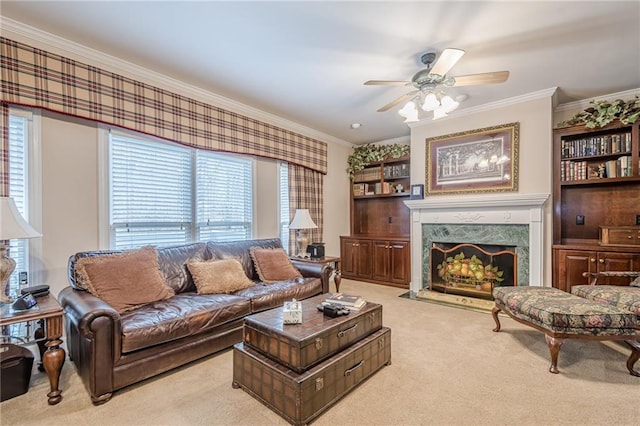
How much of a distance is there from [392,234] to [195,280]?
364 cm

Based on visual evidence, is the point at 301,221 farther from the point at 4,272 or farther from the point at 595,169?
the point at 595,169

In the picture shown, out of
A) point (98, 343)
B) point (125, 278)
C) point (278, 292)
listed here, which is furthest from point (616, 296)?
point (125, 278)

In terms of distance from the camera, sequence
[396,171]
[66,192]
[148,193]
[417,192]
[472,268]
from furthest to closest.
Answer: [396,171] → [417,192] → [472,268] → [148,193] → [66,192]

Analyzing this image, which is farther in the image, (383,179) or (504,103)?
(383,179)

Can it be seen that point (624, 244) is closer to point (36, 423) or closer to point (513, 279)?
point (513, 279)

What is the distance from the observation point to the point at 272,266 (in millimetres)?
3373

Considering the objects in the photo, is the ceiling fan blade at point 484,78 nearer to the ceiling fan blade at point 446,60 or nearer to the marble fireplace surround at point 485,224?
the ceiling fan blade at point 446,60

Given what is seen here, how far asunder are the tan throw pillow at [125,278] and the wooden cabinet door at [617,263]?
14.2 ft

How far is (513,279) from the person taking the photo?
12.3 ft

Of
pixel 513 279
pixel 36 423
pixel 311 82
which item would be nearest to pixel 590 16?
pixel 311 82

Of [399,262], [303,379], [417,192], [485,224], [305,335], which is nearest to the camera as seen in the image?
[303,379]

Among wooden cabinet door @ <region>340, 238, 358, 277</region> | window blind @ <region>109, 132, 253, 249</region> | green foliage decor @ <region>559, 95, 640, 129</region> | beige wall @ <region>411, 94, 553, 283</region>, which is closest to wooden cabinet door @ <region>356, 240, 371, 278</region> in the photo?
wooden cabinet door @ <region>340, 238, 358, 277</region>

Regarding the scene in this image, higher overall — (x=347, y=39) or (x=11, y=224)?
(x=347, y=39)

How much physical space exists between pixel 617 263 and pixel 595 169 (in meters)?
1.17
